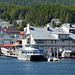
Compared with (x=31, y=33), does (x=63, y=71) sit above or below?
below

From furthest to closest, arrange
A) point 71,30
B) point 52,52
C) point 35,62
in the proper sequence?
1. point 71,30
2. point 52,52
3. point 35,62

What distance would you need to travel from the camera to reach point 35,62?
232 feet

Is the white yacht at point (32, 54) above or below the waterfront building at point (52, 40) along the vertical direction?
below

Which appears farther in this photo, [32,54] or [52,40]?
[52,40]

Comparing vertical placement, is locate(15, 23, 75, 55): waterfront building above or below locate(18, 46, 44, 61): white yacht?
above

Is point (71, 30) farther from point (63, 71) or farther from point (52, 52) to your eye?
point (63, 71)

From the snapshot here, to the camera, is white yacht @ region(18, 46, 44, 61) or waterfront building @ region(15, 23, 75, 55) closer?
white yacht @ region(18, 46, 44, 61)

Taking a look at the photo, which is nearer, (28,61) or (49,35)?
(28,61)

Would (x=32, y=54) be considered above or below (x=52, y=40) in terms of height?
below

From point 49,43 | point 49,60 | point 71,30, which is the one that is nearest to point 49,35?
point 49,43

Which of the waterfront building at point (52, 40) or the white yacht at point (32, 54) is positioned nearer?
the white yacht at point (32, 54)

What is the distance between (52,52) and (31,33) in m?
7.68

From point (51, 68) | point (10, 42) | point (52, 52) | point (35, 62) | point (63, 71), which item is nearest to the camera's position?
point (63, 71)

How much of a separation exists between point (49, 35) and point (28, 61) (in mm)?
18331
